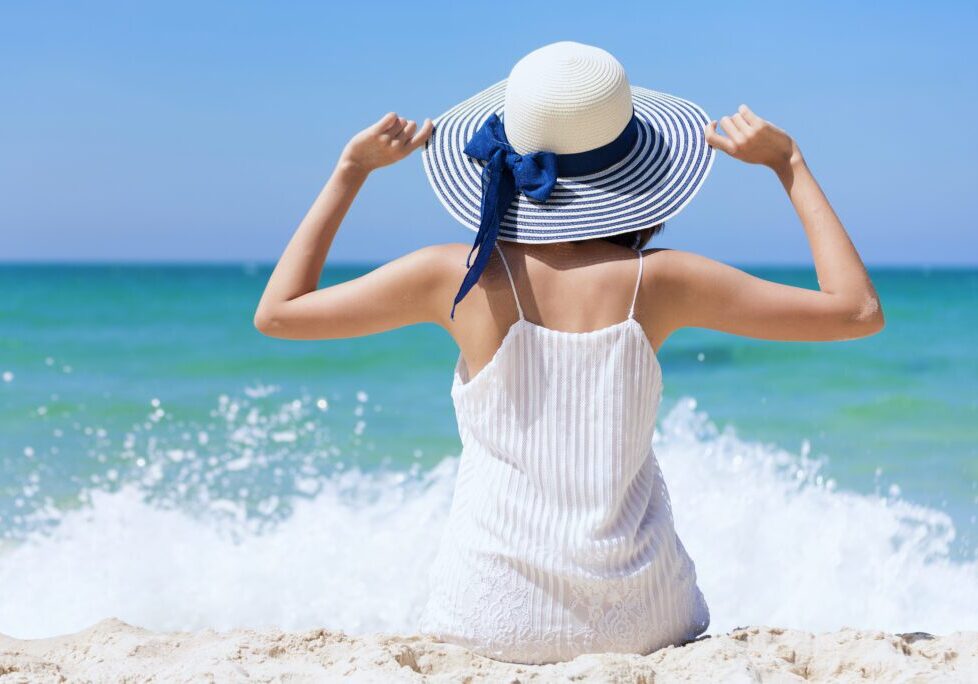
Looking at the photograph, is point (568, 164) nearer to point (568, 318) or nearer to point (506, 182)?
point (506, 182)

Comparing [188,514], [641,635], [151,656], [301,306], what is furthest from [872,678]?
[188,514]

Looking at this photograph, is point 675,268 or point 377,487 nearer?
point 675,268

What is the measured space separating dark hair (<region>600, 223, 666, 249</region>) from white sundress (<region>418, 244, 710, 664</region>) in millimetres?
112

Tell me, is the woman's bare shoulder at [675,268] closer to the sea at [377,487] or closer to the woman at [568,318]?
the woman at [568,318]

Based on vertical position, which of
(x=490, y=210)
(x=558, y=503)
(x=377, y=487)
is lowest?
(x=377, y=487)

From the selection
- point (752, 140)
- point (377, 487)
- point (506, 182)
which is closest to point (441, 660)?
point (506, 182)

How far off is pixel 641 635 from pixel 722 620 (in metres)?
2.14

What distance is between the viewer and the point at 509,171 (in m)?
1.99

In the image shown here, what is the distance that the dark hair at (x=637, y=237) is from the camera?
2045 millimetres

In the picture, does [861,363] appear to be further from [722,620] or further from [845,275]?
[845,275]

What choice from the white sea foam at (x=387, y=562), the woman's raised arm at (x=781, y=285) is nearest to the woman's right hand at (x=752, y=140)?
the woman's raised arm at (x=781, y=285)

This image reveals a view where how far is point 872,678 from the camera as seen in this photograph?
209cm

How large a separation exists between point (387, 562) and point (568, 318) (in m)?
2.83

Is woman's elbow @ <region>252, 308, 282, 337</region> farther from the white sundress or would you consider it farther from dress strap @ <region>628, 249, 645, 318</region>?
dress strap @ <region>628, 249, 645, 318</region>
